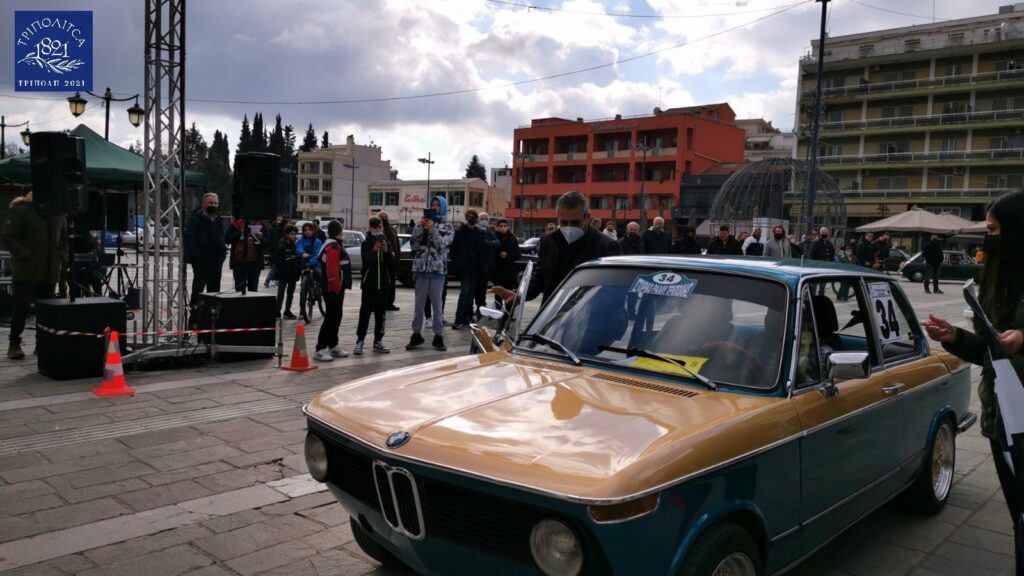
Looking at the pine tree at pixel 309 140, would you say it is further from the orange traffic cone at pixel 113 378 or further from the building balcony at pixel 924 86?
the orange traffic cone at pixel 113 378

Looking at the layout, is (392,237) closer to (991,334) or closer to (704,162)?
(991,334)

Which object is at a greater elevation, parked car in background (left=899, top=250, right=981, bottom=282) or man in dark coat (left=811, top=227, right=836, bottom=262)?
man in dark coat (left=811, top=227, right=836, bottom=262)

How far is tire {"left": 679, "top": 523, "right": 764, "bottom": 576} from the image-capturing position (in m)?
2.51

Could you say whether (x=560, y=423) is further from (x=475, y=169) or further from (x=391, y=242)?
(x=475, y=169)

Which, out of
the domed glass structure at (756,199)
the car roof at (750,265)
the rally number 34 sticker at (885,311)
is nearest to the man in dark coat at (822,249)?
the domed glass structure at (756,199)

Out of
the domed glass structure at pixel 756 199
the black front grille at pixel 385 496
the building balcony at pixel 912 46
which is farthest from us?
the building balcony at pixel 912 46

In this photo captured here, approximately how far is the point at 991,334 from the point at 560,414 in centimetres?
190

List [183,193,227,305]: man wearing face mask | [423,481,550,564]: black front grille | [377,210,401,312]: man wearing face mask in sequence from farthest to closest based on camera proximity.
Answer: [183,193,227,305]: man wearing face mask
[377,210,401,312]: man wearing face mask
[423,481,550,564]: black front grille

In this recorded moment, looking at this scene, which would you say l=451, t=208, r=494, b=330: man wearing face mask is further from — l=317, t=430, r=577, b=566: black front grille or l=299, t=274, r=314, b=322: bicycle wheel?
l=317, t=430, r=577, b=566: black front grille

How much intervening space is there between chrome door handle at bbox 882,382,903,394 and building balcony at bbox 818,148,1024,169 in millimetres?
62267

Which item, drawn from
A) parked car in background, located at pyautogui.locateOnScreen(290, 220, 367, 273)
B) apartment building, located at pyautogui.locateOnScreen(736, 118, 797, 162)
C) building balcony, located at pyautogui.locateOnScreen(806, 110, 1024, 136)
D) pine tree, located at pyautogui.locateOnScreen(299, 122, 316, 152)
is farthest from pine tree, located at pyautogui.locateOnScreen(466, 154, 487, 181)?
parked car in background, located at pyautogui.locateOnScreen(290, 220, 367, 273)

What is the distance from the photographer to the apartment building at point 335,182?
366 ft

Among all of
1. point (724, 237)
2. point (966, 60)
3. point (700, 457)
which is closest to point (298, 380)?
point (700, 457)

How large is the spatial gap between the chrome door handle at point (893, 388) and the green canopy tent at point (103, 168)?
12.8 metres
